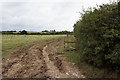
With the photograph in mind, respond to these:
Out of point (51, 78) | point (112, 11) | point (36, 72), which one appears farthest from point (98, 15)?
Result: point (36, 72)

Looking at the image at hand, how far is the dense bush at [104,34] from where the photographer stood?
200 inches

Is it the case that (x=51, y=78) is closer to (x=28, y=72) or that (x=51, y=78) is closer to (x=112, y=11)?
(x=28, y=72)

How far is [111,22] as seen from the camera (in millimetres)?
5422

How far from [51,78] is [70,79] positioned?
1099 mm

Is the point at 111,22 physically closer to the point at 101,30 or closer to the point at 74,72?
the point at 101,30

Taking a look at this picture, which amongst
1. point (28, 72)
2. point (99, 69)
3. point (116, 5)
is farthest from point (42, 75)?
point (116, 5)

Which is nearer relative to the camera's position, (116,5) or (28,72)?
(116,5)

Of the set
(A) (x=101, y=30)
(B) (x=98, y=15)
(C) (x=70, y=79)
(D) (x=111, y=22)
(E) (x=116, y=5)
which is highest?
(E) (x=116, y=5)

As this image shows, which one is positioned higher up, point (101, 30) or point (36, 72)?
point (101, 30)

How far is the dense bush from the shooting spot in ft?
16.6

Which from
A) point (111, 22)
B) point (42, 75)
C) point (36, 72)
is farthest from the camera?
point (36, 72)

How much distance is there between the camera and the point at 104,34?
17.6 ft

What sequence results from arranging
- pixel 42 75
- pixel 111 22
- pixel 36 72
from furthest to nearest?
pixel 36 72, pixel 42 75, pixel 111 22

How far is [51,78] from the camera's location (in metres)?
5.57
